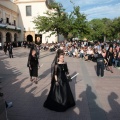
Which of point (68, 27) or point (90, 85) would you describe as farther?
point (68, 27)

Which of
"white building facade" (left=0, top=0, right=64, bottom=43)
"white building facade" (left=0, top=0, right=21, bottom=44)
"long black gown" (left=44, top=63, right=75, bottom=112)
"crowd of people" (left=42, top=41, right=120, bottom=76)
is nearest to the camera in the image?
"long black gown" (left=44, top=63, right=75, bottom=112)

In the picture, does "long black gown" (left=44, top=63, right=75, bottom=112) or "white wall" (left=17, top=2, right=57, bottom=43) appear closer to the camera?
"long black gown" (left=44, top=63, right=75, bottom=112)

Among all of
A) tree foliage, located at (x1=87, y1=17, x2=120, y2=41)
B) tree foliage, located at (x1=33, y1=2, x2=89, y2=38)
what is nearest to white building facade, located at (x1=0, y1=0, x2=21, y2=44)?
tree foliage, located at (x1=33, y1=2, x2=89, y2=38)

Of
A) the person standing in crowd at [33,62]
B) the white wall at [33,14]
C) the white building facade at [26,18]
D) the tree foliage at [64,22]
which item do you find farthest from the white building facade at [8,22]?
the person standing in crowd at [33,62]

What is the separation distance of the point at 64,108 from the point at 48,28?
28.5 metres

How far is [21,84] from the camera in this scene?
9.54m

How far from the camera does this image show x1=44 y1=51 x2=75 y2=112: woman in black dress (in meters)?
6.17

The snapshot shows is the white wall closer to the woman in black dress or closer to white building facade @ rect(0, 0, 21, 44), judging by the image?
white building facade @ rect(0, 0, 21, 44)

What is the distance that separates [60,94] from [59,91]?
90 millimetres

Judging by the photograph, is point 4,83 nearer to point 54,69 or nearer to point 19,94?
point 19,94

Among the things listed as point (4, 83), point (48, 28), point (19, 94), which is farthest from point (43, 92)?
point (48, 28)

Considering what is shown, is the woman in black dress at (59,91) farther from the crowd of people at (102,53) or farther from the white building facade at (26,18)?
the white building facade at (26,18)

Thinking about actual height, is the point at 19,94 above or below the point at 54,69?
below

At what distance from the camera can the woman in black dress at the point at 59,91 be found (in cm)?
617
